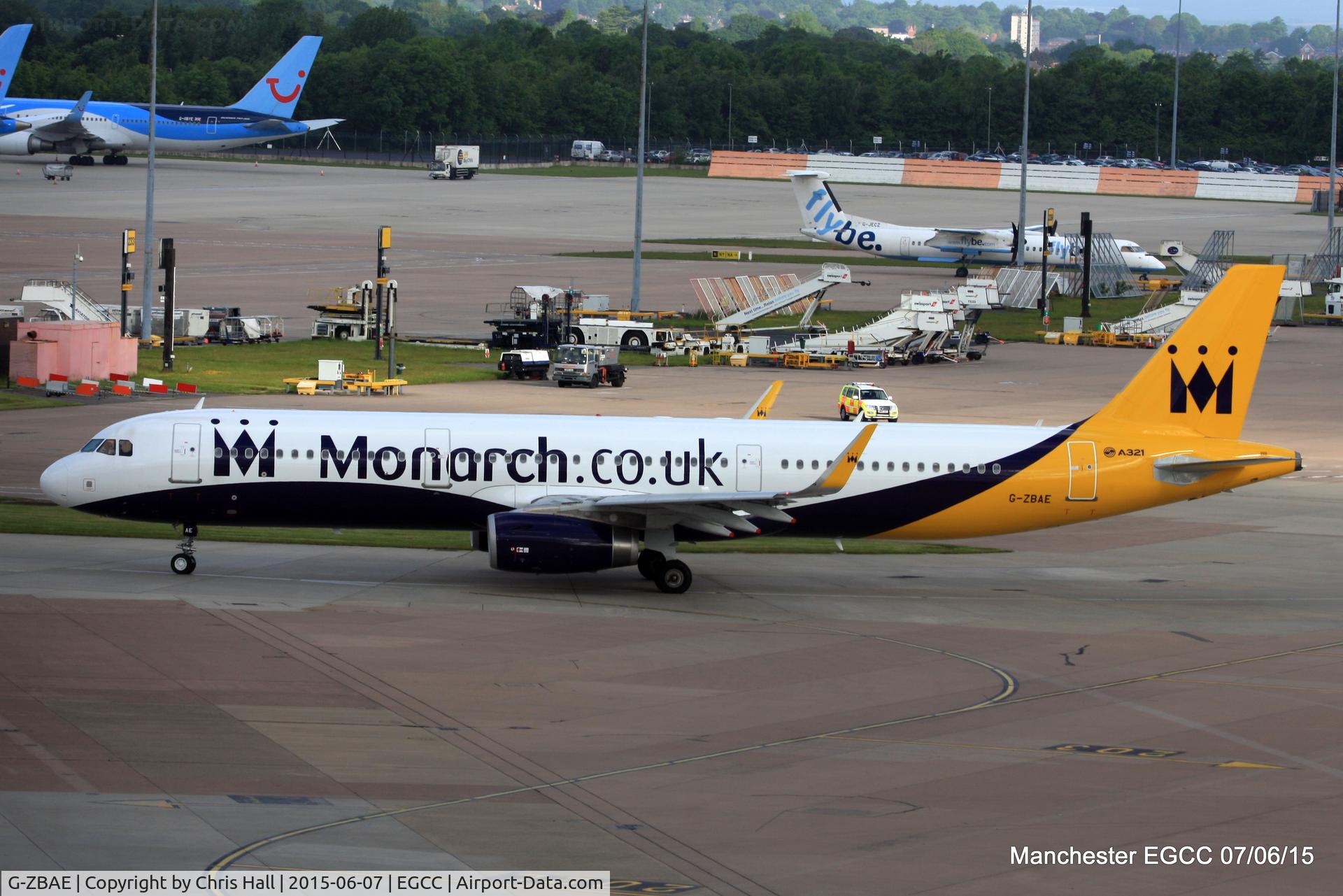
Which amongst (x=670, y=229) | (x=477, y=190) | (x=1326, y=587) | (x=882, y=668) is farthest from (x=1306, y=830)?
(x=477, y=190)

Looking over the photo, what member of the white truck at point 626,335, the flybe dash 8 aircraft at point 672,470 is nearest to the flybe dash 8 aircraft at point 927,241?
the white truck at point 626,335

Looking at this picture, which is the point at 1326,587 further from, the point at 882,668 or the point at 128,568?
the point at 128,568

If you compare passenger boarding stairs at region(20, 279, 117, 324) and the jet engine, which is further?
passenger boarding stairs at region(20, 279, 117, 324)

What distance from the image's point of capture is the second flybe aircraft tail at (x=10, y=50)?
6299 inches

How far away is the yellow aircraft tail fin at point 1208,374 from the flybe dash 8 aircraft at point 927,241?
8424cm

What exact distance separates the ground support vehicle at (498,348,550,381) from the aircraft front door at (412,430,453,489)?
39679 millimetres

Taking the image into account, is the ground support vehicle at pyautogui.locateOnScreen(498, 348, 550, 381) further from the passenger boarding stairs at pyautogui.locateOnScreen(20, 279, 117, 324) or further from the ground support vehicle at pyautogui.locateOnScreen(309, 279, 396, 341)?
the passenger boarding stairs at pyautogui.locateOnScreen(20, 279, 117, 324)

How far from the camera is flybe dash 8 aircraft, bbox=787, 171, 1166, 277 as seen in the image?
126m

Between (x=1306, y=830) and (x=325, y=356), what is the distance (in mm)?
65050

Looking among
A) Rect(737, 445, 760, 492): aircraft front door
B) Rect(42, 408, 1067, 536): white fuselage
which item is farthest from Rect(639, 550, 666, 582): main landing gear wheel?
Rect(737, 445, 760, 492): aircraft front door

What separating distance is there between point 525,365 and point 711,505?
42284mm

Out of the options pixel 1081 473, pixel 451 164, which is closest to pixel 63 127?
pixel 451 164

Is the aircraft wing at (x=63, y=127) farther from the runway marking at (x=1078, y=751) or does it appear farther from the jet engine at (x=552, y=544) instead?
the runway marking at (x=1078, y=751)

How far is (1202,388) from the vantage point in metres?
41.1
